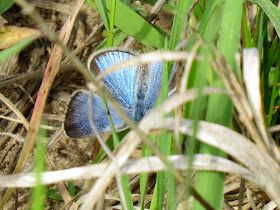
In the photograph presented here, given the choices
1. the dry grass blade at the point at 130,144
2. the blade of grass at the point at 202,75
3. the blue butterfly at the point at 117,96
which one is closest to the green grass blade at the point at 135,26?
the blue butterfly at the point at 117,96

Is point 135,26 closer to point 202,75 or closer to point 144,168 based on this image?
point 144,168

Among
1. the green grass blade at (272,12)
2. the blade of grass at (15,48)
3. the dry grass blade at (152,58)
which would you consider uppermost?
the green grass blade at (272,12)

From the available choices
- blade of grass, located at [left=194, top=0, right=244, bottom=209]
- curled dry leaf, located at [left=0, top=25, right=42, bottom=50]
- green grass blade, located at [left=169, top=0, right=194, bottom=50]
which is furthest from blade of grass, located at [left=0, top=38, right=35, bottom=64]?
curled dry leaf, located at [left=0, top=25, right=42, bottom=50]

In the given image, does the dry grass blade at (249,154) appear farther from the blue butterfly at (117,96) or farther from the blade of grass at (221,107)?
the blue butterfly at (117,96)

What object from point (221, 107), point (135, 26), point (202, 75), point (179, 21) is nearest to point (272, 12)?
point (179, 21)

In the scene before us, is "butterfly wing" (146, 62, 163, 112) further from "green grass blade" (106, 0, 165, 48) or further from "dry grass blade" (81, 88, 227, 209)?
"dry grass blade" (81, 88, 227, 209)

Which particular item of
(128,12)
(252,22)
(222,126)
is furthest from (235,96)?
(252,22)

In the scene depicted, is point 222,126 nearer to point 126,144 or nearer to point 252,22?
point 126,144
